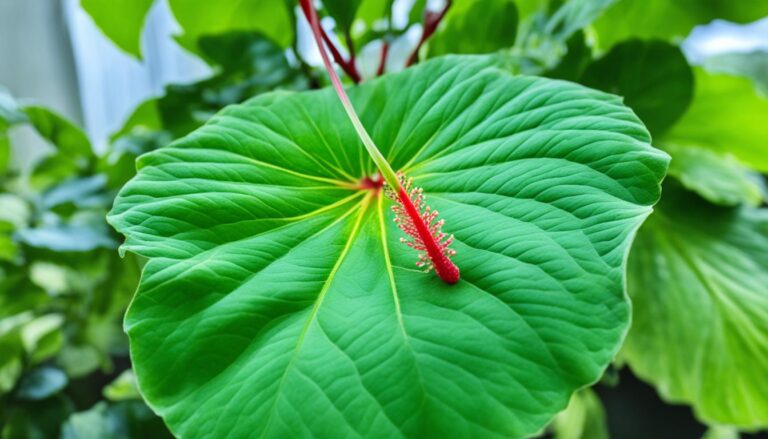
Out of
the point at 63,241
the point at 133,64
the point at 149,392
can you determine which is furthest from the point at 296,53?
the point at 133,64

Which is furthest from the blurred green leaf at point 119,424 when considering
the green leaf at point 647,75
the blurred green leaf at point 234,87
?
the green leaf at point 647,75

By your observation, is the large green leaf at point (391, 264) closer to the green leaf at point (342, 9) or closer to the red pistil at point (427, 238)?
the red pistil at point (427, 238)

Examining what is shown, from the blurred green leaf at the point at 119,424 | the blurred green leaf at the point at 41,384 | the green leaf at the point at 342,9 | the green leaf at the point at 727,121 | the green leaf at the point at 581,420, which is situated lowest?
the green leaf at the point at 581,420

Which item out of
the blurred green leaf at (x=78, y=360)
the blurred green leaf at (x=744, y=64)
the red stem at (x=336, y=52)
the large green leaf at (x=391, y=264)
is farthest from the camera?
the blurred green leaf at (x=744, y=64)

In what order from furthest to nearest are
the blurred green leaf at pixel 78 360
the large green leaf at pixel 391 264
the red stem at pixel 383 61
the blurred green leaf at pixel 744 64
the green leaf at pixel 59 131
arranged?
the blurred green leaf at pixel 744 64, the blurred green leaf at pixel 78 360, the green leaf at pixel 59 131, the red stem at pixel 383 61, the large green leaf at pixel 391 264

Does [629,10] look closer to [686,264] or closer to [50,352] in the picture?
[686,264]

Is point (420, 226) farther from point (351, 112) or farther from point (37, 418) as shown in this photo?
point (37, 418)
